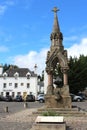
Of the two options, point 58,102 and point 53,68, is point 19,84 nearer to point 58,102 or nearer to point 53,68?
point 53,68

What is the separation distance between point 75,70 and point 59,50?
40790 mm

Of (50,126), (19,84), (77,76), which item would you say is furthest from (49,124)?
(19,84)

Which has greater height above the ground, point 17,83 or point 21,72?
point 21,72

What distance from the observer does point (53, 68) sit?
2667 centimetres

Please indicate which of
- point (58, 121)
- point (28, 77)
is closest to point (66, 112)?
point (58, 121)

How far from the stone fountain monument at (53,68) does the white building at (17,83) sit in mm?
56920

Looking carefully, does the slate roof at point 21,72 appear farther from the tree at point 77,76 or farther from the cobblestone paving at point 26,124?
the cobblestone paving at point 26,124

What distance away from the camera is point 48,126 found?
44.8 feet

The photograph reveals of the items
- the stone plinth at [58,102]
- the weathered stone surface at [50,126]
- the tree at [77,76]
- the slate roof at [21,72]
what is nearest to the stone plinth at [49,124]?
the weathered stone surface at [50,126]

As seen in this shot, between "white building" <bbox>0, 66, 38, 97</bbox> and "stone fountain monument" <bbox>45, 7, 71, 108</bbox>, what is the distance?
5692 centimetres

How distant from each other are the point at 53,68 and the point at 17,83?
58974 mm

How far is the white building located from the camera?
3310 inches

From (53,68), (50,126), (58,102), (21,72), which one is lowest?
(50,126)

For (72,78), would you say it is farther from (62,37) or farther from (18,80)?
(62,37)
